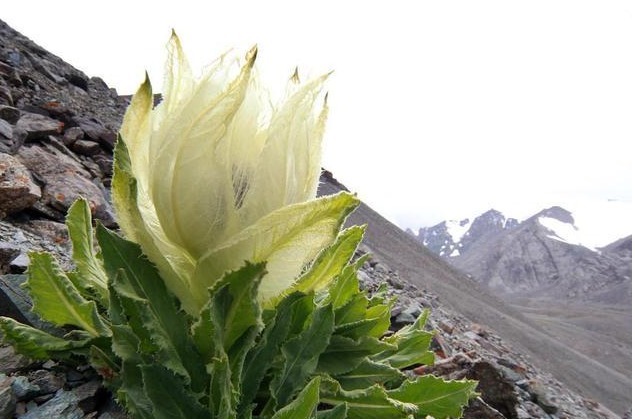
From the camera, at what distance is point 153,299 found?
1.56 meters

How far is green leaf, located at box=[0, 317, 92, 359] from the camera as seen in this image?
1.80 metres

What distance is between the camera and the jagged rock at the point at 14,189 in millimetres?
3193

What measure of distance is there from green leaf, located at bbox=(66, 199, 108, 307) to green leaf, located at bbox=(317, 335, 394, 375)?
0.93 metres

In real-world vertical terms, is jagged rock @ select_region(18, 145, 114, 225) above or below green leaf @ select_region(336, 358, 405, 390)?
above

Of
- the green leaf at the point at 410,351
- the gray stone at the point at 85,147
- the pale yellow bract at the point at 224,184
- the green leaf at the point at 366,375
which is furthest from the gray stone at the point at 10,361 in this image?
the gray stone at the point at 85,147

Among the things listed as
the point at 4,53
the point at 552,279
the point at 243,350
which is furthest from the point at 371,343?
the point at 552,279

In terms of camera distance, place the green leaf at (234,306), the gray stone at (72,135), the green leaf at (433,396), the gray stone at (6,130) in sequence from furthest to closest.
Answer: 1. the gray stone at (72,135)
2. the gray stone at (6,130)
3. the green leaf at (433,396)
4. the green leaf at (234,306)

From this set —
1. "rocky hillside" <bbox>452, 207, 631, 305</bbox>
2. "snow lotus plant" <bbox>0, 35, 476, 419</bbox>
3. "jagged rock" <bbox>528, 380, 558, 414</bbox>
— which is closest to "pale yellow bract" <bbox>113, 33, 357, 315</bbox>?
"snow lotus plant" <bbox>0, 35, 476, 419</bbox>

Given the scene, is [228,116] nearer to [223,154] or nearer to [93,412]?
[223,154]

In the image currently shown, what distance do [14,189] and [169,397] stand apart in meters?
2.51

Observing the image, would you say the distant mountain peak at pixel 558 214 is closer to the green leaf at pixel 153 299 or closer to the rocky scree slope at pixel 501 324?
the rocky scree slope at pixel 501 324

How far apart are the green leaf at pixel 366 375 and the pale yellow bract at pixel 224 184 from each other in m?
0.64

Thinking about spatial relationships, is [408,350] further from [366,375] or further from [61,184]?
[61,184]

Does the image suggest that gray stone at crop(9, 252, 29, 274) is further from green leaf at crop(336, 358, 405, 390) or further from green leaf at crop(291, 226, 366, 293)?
green leaf at crop(336, 358, 405, 390)
